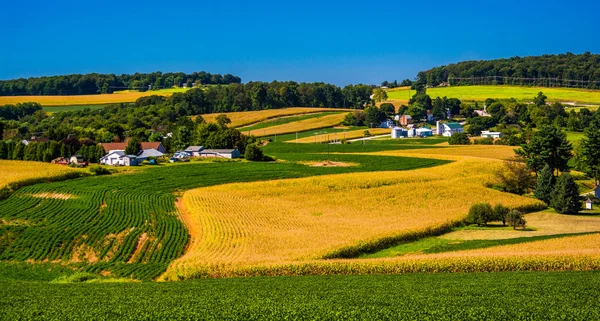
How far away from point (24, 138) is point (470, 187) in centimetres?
8201

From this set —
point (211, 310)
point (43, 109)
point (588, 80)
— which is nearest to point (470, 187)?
point (211, 310)

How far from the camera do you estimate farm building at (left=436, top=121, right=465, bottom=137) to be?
123 metres

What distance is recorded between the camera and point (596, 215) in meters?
50.9

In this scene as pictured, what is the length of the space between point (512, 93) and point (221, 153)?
10757cm

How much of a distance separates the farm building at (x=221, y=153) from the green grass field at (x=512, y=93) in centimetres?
9355

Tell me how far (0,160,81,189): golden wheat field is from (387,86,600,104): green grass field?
122 metres

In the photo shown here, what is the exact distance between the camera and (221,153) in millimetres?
88250

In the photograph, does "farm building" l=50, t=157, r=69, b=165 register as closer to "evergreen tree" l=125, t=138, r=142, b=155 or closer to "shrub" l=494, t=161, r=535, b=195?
"evergreen tree" l=125, t=138, r=142, b=155

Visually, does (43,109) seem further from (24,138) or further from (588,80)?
(588,80)

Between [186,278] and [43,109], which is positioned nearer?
[186,278]

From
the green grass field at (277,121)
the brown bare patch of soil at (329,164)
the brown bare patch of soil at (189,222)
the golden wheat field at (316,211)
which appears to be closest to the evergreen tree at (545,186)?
the golden wheat field at (316,211)

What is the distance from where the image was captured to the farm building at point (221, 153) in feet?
288

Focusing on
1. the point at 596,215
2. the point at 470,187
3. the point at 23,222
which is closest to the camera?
the point at 23,222

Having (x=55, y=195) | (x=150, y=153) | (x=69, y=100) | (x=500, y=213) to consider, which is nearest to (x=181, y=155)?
(x=150, y=153)
